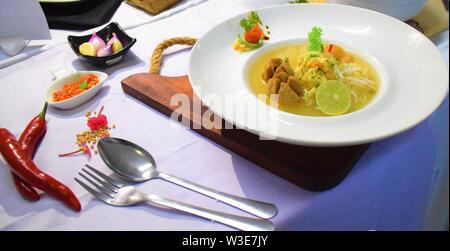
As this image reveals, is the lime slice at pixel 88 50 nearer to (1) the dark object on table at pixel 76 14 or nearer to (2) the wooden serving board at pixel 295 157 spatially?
(1) the dark object on table at pixel 76 14

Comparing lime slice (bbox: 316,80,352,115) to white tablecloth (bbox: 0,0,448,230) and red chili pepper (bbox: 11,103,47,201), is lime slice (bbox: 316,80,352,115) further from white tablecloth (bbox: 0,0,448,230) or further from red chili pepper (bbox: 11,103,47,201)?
red chili pepper (bbox: 11,103,47,201)

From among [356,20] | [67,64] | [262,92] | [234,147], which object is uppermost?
[356,20]

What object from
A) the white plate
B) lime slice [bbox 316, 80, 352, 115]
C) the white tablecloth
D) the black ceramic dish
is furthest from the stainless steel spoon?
the black ceramic dish

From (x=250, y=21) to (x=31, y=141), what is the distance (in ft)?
2.51

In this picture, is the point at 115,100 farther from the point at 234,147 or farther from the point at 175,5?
the point at 175,5

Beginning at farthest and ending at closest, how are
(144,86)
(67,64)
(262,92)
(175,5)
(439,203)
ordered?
1. (175,5)
2. (439,203)
3. (67,64)
4. (144,86)
5. (262,92)

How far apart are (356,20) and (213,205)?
79 cm

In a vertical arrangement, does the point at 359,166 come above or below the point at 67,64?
above

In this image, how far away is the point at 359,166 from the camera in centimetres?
81

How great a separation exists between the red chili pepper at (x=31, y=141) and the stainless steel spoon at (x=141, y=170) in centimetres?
19

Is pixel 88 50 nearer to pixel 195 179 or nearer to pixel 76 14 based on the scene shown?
→ pixel 76 14

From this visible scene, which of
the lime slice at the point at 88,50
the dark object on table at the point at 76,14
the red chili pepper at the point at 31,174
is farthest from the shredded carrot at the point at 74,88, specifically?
the dark object on table at the point at 76,14
